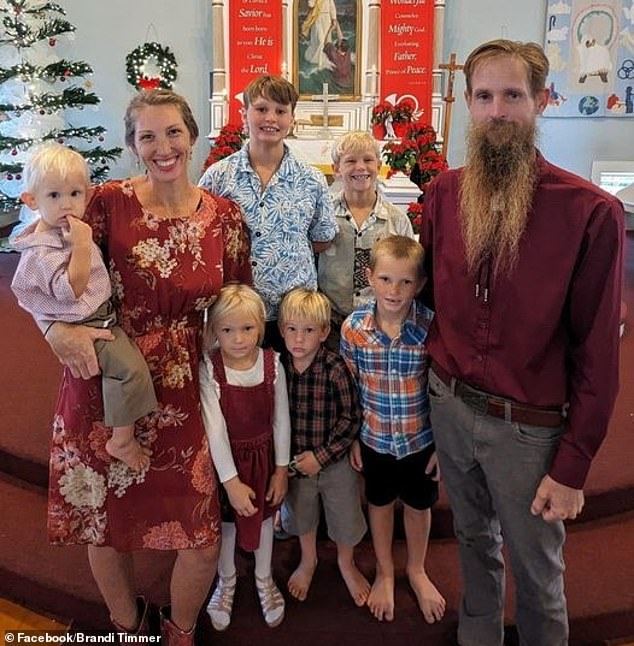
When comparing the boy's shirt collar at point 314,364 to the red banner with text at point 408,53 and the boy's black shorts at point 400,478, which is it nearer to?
the boy's black shorts at point 400,478

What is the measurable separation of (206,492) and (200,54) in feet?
21.3

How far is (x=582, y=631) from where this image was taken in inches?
82.7

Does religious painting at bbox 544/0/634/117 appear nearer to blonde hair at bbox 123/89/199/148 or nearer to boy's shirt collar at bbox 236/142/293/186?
boy's shirt collar at bbox 236/142/293/186

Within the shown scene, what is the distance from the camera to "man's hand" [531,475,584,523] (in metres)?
1.49

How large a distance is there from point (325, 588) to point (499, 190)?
1.42m

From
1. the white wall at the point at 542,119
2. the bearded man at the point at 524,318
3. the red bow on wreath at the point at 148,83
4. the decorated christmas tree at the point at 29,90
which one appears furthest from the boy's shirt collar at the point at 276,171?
the white wall at the point at 542,119

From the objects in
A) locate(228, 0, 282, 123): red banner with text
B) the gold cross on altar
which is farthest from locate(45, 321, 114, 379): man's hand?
locate(228, 0, 282, 123): red banner with text

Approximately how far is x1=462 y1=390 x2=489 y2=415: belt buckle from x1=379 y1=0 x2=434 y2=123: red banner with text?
5.83 metres

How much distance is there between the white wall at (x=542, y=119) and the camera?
7.19 metres

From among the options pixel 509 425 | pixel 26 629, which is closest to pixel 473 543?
pixel 509 425

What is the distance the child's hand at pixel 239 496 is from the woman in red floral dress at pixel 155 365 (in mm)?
61

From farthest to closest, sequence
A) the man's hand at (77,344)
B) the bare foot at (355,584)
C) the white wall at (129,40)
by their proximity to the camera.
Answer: the white wall at (129,40) → the bare foot at (355,584) → the man's hand at (77,344)

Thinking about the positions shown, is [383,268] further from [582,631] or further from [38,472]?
[38,472]

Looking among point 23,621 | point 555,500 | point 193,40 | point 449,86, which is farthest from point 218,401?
point 193,40
